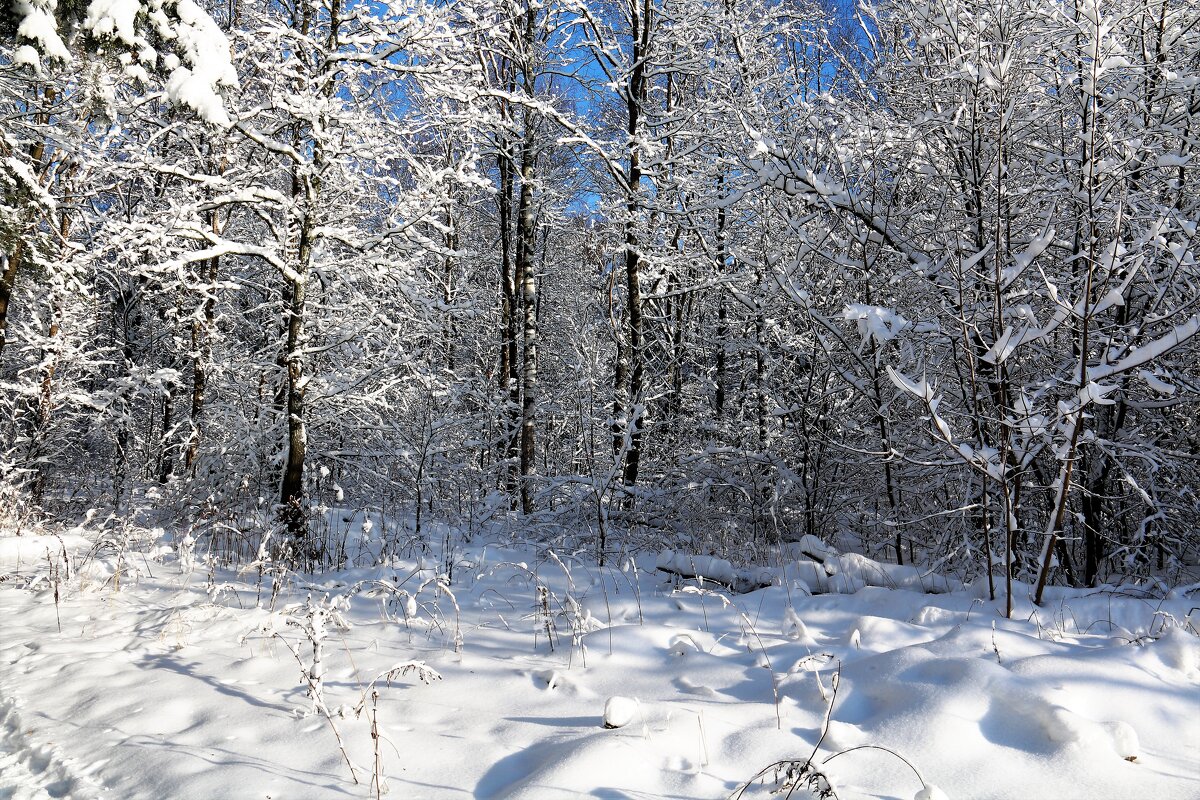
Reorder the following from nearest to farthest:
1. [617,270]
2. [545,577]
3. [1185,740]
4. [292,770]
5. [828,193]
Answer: [1185,740] < [292,770] < [828,193] < [545,577] < [617,270]

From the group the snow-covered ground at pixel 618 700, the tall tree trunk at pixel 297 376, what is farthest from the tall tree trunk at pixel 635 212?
the snow-covered ground at pixel 618 700

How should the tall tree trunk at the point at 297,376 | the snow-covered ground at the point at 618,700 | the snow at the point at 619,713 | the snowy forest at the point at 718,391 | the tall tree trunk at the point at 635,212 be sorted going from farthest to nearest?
the tall tree trunk at the point at 635,212 → the tall tree trunk at the point at 297,376 → the snowy forest at the point at 718,391 → the snow at the point at 619,713 → the snow-covered ground at the point at 618,700

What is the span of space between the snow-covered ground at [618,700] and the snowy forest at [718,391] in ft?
0.09

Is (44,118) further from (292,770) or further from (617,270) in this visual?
(292,770)

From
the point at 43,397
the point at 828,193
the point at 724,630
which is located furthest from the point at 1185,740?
the point at 43,397

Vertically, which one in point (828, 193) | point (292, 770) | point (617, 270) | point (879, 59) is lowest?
point (292, 770)

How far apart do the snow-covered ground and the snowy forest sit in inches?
1.0

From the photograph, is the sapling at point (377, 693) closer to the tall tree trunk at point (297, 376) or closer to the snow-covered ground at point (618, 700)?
the snow-covered ground at point (618, 700)

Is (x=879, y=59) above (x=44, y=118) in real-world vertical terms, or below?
below

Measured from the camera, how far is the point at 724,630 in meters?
3.76

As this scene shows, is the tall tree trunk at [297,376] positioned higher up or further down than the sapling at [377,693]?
higher up

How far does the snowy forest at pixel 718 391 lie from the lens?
2691mm

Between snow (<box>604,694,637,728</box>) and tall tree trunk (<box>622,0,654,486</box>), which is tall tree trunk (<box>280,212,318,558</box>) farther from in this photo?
snow (<box>604,694,637,728</box>)

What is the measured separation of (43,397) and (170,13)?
9551 mm
